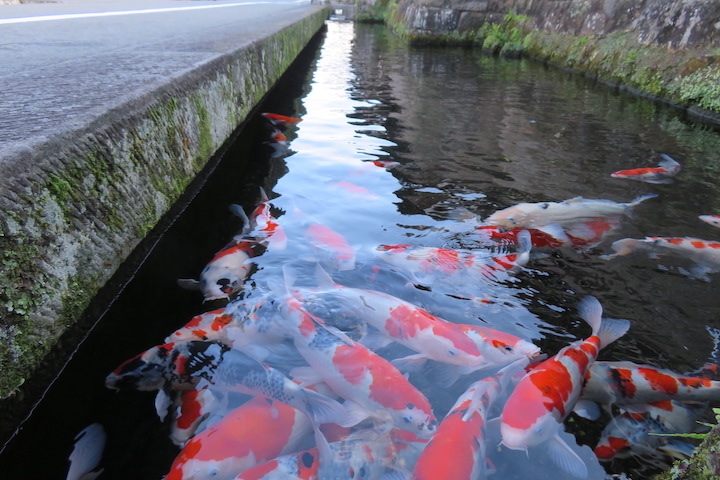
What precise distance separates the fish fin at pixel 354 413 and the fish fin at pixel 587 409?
3.50ft

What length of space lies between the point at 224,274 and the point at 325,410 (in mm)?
1473

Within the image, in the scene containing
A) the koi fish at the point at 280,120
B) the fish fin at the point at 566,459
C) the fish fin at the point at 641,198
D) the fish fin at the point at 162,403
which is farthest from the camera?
the koi fish at the point at 280,120

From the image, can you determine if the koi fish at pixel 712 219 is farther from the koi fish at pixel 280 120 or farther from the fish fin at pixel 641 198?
the koi fish at pixel 280 120

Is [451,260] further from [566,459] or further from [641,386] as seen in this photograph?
[566,459]

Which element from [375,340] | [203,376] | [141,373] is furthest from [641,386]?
[141,373]

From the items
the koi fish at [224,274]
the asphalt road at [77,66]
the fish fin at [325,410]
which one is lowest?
A: the koi fish at [224,274]

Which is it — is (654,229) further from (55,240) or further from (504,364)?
(55,240)

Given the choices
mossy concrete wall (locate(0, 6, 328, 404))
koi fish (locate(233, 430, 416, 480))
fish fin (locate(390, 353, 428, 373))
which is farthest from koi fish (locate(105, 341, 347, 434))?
fish fin (locate(390, 353, 428, 373))

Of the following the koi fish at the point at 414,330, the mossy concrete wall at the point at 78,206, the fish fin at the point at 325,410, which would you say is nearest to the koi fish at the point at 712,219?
the koi fish at the point at 414,330

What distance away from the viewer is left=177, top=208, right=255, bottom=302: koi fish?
320 centimetres

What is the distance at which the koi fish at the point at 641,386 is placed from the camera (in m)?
2.40

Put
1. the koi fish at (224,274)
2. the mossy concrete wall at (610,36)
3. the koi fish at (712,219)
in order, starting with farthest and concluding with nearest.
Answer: the mossy concrete wall at (610,36) → the koi fish at (712,219) → the koi fish at (224,274)

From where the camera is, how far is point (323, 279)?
327 centimetres

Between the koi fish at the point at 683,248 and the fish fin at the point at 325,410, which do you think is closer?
the fish fin at the point at 325,410
